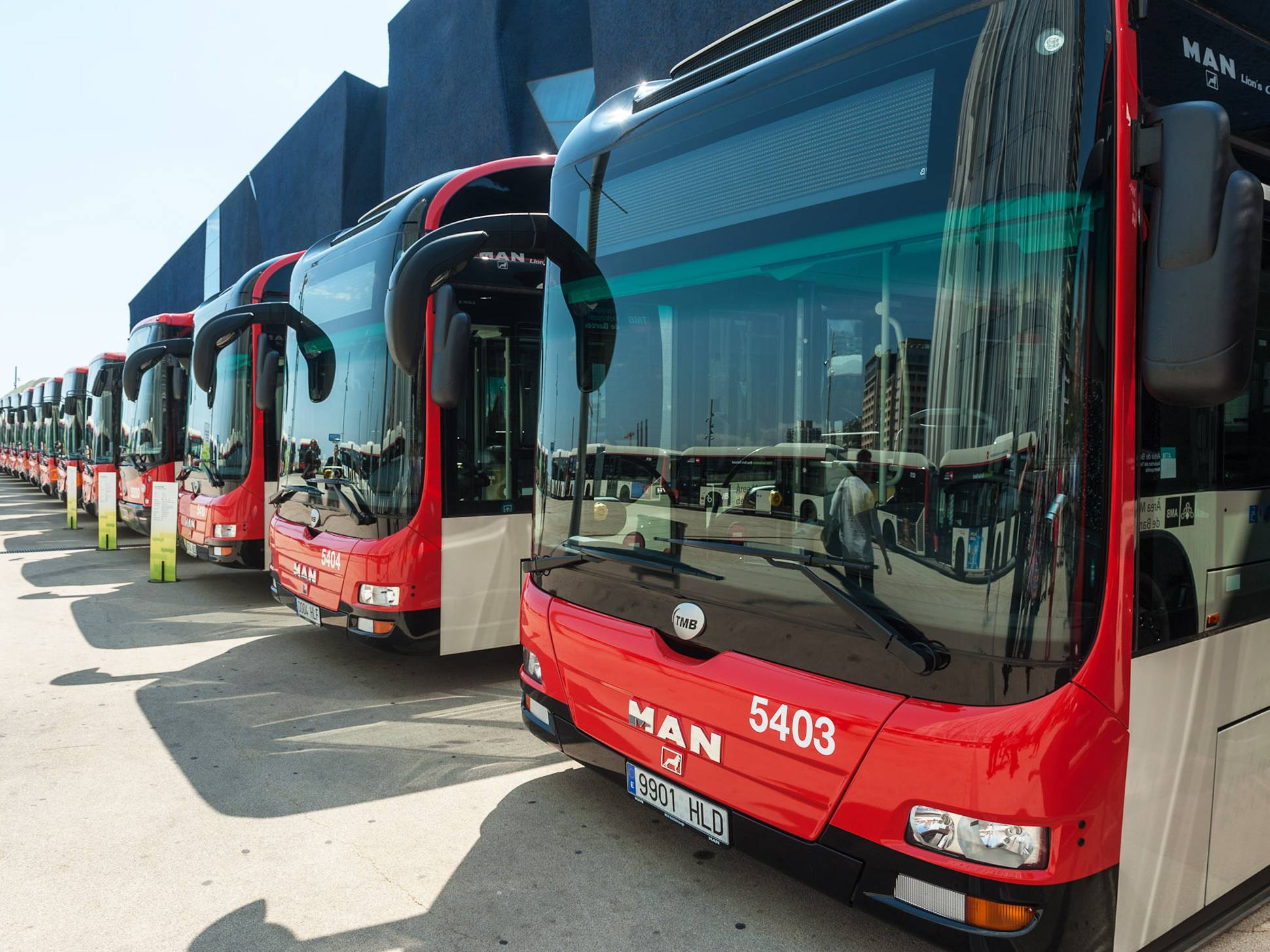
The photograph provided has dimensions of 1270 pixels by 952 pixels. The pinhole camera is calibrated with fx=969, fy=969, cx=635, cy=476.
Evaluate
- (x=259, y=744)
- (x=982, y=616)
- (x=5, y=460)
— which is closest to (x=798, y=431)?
(x=982, y=616)

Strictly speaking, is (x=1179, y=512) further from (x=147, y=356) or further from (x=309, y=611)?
(x=147, y=356)

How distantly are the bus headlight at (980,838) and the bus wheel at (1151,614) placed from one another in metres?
0.55

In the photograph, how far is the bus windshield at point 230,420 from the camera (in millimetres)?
9617

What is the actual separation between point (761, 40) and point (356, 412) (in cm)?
368

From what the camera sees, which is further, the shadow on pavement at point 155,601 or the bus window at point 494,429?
the shadow on pavement at point 155,601

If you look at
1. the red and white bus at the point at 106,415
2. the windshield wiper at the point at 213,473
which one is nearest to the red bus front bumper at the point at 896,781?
the windshield wiper at the point at 213,473

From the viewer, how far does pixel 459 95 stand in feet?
85.7

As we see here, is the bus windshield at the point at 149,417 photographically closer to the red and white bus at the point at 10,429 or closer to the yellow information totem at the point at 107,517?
the yellow information totem at the point at 107,517

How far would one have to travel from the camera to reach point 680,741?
3170mm

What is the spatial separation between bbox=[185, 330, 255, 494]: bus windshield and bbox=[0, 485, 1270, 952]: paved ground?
3.02m

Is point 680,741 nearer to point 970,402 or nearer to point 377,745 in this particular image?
point 970,402

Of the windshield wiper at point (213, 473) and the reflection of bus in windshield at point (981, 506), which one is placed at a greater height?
the reflection of bus in windshield at point (981, 506)

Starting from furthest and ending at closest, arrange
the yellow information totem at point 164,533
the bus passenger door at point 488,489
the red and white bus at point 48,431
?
→ 1. the red and white bus at point 48,431
2. the yellow information totem at point 164,533
3. the bus passenger door at point 488,489

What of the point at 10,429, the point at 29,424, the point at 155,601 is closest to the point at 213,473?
the point at 155,601
